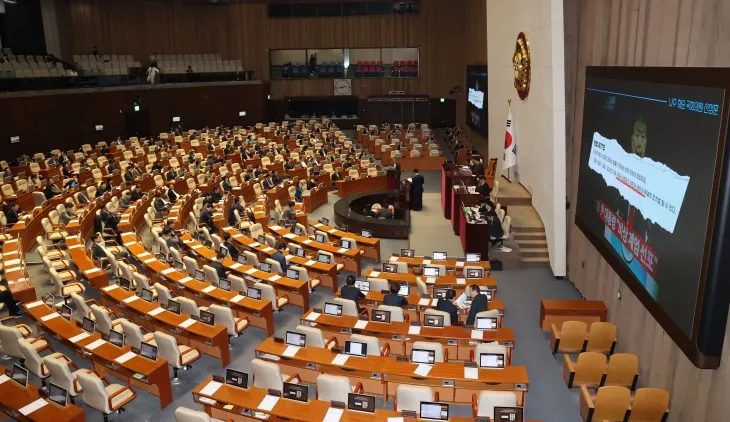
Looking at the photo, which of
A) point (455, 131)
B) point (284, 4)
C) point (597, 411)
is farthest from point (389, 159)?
point (597, 411)

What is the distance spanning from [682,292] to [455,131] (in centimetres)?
2879

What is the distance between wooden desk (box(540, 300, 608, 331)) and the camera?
1085cm

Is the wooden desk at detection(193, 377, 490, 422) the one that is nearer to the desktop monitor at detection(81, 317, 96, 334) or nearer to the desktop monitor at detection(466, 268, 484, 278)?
the desktop monitor at detection(81, 317, 96, 334)

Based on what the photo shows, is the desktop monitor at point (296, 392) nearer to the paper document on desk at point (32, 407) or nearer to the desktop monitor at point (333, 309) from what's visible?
the desktop monitor at point (333, 309)

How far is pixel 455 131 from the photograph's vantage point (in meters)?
35.2

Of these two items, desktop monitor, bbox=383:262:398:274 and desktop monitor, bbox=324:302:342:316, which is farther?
desktop monitor, bbox=383:262:398:274

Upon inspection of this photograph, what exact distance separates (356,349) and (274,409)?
1.89 metres

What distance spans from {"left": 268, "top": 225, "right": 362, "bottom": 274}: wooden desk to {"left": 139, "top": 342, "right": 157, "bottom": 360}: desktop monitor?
6.21 m

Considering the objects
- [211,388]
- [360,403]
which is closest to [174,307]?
[211,388]

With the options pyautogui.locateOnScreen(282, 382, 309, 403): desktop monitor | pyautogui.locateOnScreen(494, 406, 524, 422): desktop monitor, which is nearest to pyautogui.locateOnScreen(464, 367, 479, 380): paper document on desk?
pyautogui.locateOnScreen(494, 406, 524, 422): desktop monitor

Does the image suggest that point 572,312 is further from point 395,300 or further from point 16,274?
point 16,274

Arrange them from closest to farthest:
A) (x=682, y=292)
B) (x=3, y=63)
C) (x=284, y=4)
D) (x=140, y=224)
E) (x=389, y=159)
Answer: (x=682, y=292) < (x=140, y=224) < (x=3, y=63) < (x=389, y=159) < (x=284, y=4)

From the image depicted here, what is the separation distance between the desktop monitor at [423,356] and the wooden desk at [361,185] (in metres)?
14.3

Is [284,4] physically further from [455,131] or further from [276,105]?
[455,131]
